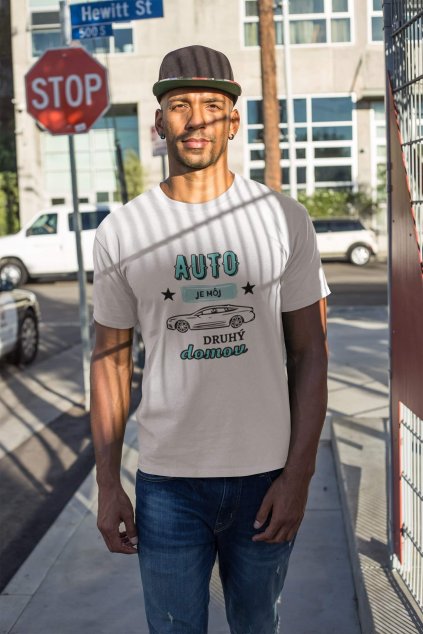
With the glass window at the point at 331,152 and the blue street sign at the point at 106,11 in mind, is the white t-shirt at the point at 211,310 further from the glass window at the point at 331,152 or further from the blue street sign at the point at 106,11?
the glass window at the point at 331,152

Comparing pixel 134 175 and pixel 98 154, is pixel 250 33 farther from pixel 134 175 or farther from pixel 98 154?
pixel 98 154

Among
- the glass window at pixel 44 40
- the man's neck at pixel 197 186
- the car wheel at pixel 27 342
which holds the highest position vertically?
the glass window at pixel 44 40

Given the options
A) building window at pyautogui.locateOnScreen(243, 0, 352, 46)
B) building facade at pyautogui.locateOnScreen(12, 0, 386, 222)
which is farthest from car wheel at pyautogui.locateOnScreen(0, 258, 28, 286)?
building window at pyautogui.locateOnScreen(243, 0, 352, 46)

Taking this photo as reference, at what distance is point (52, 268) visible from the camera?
79.5 feet

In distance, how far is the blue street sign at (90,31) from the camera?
9578 millimetres

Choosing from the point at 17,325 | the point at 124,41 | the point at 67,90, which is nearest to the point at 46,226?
the point at 124,41

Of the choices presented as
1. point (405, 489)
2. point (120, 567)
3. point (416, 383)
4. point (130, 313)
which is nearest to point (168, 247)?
point (130, 313)

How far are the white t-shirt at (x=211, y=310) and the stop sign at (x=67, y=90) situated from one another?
6.47m

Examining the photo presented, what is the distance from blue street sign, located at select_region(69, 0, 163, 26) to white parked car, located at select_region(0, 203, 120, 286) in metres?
14.6

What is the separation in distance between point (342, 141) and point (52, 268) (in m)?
12.1

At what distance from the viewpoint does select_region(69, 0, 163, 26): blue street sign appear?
31.0ft

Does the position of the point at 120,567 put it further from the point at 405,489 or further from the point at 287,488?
the point at 287,488

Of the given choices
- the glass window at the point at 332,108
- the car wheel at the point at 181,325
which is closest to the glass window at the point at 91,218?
the glass window at the point at 332,108

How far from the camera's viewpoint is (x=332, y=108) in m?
31.8
